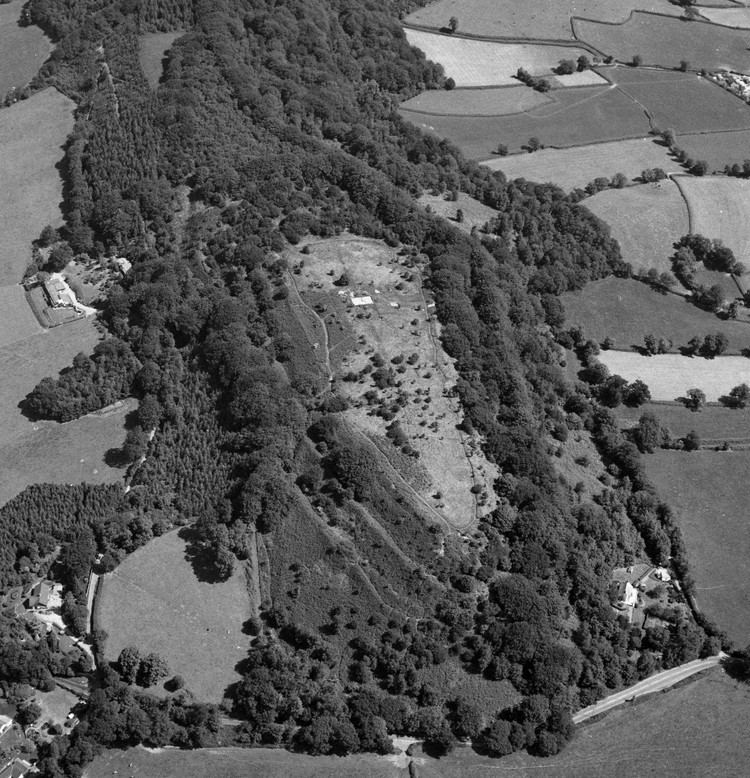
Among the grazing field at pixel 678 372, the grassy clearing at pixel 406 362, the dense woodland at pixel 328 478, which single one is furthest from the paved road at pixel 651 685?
the grazing field at pixel 678 372

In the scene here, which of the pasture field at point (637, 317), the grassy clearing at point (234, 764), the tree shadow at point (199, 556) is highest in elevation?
the pasture field at point (637, 317)

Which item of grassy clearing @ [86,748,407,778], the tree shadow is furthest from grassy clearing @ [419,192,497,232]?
grassy clearing @ [86,748,407,778]

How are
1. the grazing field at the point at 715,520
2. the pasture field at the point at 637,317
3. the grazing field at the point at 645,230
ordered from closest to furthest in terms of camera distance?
the grazing field at the point at 715,520 < the pasture field at the point at 637,317 < the grazing field at the point at 645,230

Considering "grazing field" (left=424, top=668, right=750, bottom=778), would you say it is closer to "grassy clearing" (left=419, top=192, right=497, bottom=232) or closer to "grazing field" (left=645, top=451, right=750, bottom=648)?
→ "grazing field" (left=645, top=451, right=750, bottom=648)

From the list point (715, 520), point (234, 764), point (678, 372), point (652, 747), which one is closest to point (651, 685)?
point (652, 747)

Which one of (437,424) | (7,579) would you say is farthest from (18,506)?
(437,424)

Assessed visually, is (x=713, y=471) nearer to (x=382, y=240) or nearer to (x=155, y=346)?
(x=382, y=240)

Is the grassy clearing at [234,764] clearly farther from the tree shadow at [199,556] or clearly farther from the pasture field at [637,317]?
the pasture field at [637,317]
